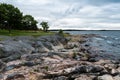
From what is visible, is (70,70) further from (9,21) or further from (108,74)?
(9,21)

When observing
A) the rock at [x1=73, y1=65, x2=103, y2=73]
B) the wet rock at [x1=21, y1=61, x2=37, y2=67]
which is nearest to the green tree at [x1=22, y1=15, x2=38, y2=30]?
the wet rock at [x1=21, y1=61, x2=37, y2=67]

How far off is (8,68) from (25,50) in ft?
33.8

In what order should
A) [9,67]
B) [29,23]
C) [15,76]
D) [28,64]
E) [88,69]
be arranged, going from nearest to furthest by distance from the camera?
[15,76] → [88,69] → [9,67] → [28,64] → [29,23]

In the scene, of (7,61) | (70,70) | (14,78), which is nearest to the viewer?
(14,78)

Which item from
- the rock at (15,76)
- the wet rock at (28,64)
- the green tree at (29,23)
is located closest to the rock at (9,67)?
the wet rock at (28,64)

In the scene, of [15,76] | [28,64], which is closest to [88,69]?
[28,64]

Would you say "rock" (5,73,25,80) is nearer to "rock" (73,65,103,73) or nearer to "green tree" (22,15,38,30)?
"rock" (73,65,103,73)

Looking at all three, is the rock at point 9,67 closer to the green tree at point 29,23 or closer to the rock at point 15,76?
the rock at point 15,76

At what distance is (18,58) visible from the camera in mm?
28266

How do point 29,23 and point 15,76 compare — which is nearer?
point 15,76

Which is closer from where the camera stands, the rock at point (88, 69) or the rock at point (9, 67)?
the rock at point (88, 69)

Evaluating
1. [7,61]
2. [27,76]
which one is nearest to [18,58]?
[7,61]

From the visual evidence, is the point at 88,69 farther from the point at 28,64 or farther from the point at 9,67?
the point at 9,67

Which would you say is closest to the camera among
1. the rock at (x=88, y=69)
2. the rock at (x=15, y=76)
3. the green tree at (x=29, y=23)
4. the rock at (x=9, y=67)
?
the rock at (x=15, y=76)
